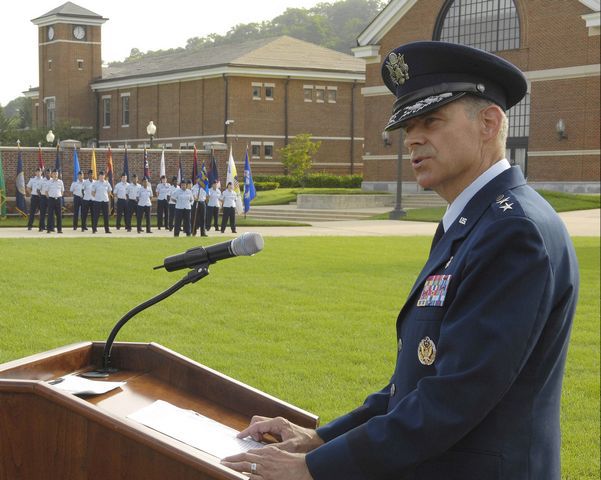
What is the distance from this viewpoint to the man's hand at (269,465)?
215 centimetres

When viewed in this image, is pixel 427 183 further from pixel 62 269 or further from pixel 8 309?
pixel 62 269

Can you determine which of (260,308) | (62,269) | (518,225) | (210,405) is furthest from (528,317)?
(62,269)

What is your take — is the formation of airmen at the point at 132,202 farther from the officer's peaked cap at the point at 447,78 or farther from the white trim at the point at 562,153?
the officer's peaked cap at the point at 447,78

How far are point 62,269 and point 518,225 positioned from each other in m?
12.0

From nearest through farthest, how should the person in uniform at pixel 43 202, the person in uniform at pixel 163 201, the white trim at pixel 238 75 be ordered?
1. the person in uniform at pixel 43 202
2. the person in uniform at pixel 163 201
3. the white trim at pixel 238 75

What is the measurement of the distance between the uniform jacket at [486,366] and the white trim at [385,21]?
43.9m

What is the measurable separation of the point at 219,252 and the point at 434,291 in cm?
65

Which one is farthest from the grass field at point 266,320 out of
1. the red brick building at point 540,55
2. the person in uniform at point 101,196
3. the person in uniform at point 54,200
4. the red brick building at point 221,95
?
the red brick building at point 221,95

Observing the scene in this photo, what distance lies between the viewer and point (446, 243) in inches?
92.2

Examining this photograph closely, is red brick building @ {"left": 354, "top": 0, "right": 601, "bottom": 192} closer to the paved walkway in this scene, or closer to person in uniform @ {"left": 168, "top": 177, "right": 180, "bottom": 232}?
the paved walkway

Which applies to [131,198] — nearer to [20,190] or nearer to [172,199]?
[172,199]

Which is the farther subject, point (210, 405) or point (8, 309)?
point (8, 309)

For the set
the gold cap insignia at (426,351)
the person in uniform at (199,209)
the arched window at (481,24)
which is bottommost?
the person in uniform at (199,209)

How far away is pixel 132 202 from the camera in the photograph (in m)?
30.2
